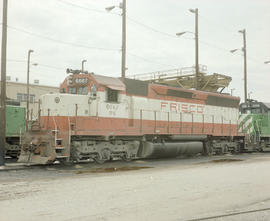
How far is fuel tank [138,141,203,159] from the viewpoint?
1469cm

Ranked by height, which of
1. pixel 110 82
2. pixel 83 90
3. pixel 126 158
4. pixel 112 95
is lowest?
pixel 126 158

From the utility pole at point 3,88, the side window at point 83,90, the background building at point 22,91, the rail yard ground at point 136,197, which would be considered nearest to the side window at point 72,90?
the side window at point 83,90

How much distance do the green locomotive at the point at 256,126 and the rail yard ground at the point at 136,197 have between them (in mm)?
11419

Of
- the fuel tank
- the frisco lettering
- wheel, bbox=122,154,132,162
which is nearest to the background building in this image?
the frisco lettering

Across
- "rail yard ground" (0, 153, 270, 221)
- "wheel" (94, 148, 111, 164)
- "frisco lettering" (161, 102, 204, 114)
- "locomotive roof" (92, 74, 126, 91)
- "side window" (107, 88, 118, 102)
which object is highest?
"locomotive roof" (92, 74, 126, 91)

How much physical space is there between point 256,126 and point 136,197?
17.3m

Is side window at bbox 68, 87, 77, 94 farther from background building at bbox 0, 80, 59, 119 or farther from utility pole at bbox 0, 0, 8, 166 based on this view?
background building at bbox 0, 80, 59, 119

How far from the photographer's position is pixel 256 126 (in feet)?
71.0

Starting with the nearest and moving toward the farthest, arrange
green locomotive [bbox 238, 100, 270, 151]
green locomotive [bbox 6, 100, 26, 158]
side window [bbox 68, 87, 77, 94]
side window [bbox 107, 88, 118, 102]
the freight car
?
the freight car, side window [bbox 68, 87, 77, 94], side window [bbox 107, 88, 118, 102], green locomotive [bbox 6, 100, 26, 158], green locomotive [bbox 238, 100, 270, 151]

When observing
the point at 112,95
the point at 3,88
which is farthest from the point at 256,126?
the point at 3,88

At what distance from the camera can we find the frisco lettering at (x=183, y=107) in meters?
15.8

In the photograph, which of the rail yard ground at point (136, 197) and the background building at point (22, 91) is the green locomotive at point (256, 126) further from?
the background building at point (22, 91)

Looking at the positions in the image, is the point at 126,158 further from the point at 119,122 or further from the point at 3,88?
the point at 3,88

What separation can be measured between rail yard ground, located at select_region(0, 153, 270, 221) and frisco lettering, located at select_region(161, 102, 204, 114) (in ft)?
20.6
